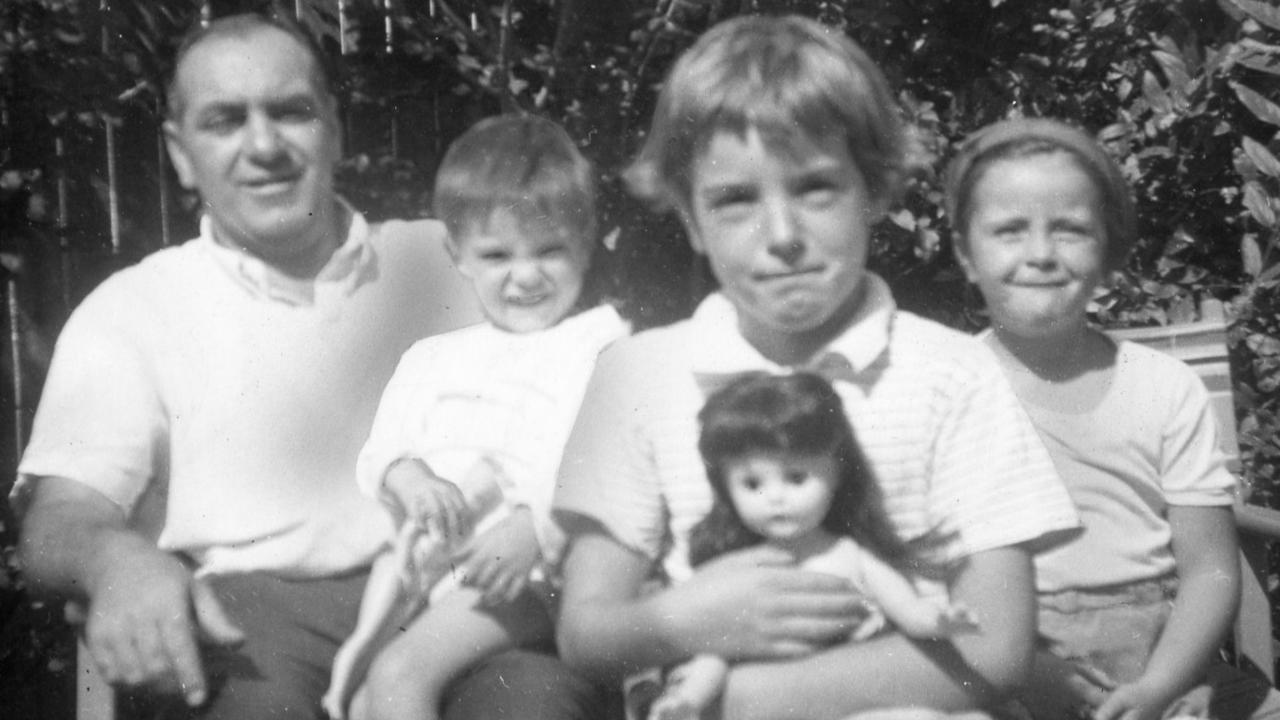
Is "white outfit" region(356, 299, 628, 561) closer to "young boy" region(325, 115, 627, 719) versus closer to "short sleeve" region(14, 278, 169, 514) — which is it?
"young boy" region(325, 115, 627, 719)

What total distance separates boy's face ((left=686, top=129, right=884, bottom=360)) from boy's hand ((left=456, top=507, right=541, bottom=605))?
0.39 m

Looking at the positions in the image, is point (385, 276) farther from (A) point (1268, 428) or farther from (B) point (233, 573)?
(A) point (1268, 428)

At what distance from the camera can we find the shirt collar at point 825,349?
1274 mm

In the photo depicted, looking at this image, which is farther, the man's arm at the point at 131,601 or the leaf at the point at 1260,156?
the leaf at the point at 1260,156

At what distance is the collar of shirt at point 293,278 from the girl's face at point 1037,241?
789 millimetres

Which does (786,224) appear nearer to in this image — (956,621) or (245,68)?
→ (956,621)

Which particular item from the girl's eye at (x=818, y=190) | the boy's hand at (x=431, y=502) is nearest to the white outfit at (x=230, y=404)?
the boy's hand at (x=431, y=502)

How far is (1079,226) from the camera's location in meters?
1.47

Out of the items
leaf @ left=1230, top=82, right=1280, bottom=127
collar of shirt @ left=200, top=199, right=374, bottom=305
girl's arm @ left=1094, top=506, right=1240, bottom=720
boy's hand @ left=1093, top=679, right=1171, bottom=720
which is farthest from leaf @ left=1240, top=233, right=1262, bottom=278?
collar of shirt @ left=200, top=199, right=374, bottom=305

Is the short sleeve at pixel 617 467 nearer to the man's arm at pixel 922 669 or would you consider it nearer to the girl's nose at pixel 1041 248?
the man's arm at pixel 922 669

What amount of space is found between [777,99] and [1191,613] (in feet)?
2.58

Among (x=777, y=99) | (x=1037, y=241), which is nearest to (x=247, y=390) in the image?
(x=777, y=99)

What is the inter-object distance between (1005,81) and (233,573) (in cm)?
125

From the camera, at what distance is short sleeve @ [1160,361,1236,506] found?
150cm
